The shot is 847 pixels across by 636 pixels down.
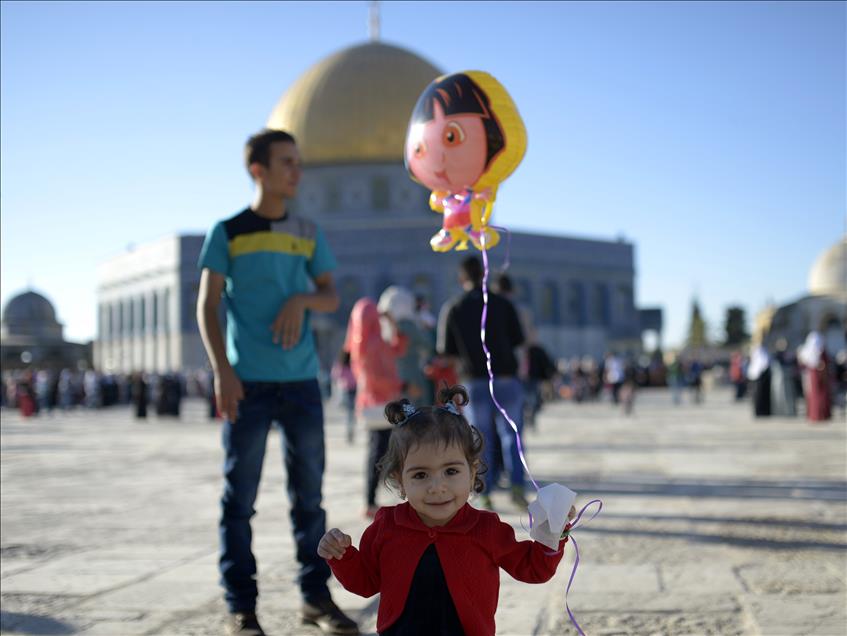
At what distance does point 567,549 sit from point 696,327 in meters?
97.0

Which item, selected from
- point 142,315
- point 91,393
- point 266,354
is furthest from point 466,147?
point 142,315

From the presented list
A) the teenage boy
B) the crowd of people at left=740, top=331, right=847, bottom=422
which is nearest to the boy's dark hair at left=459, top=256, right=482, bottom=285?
the teenage boy

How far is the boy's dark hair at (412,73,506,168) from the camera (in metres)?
3.48

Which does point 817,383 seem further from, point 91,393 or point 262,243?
point 91,393

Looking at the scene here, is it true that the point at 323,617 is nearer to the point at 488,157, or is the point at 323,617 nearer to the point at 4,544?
the point at 488,157

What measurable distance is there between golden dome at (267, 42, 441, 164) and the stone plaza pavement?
116 ft

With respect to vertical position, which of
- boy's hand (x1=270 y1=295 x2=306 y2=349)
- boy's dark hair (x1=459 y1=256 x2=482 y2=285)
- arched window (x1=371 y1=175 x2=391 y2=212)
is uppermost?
arched window (x1=371 y1=175 x2=391 y2=212)

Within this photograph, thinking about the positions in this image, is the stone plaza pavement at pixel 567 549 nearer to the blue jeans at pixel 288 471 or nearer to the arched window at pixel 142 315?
the blue jeans at pixel 288 471

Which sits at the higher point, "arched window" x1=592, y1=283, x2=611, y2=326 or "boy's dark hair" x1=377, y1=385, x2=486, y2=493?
"arched window" x1=592, y1=283, x2=611, y2=326

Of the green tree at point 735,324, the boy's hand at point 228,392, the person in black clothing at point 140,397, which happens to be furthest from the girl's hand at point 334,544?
the green tree at point 735,324

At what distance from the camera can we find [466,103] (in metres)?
3.48

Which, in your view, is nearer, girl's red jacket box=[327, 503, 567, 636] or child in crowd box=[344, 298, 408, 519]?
girl's red jacket box=[327, 503, 567, 636]

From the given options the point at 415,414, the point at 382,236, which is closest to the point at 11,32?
the point at 415,414

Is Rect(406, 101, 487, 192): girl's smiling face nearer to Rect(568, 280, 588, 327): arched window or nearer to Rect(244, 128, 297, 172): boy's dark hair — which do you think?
Result: Rect(244, 128, 297, 172): boy's dark hair
